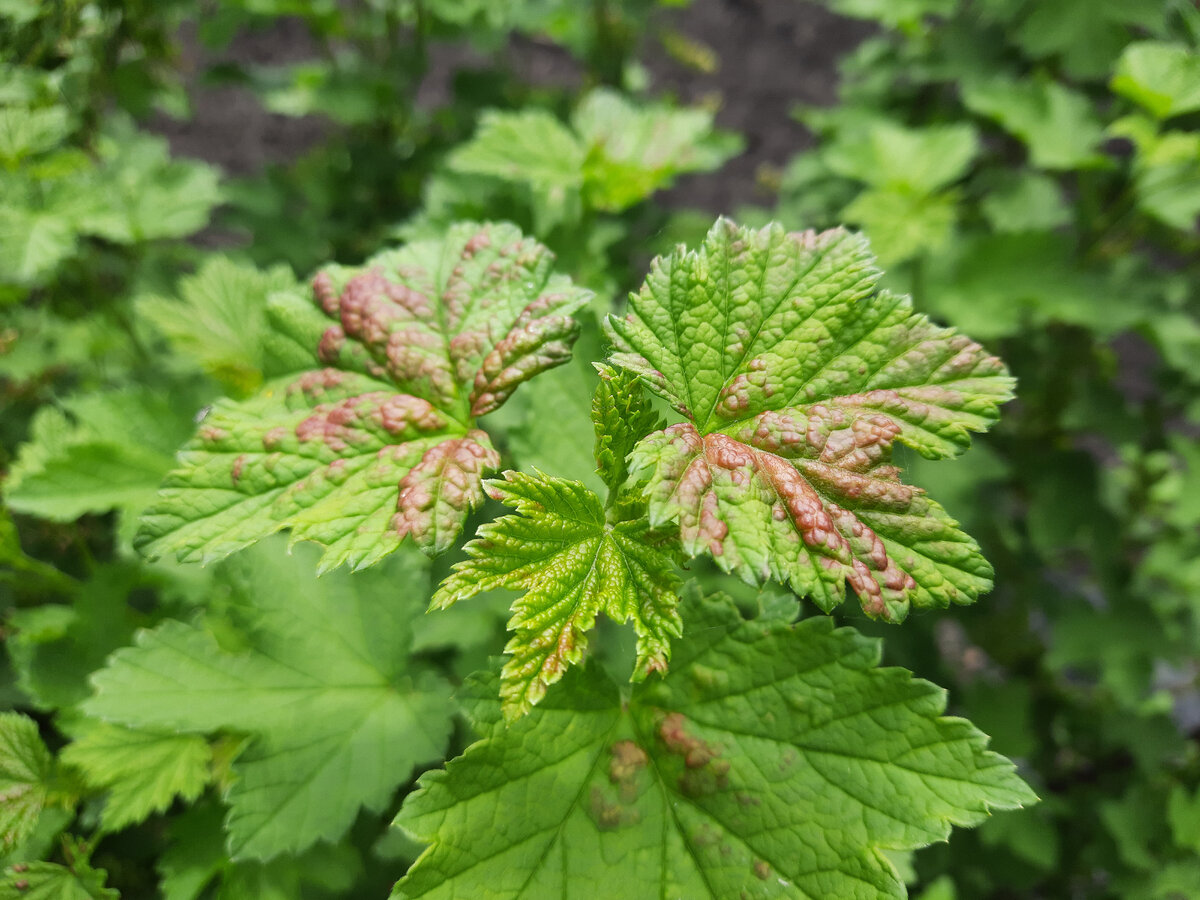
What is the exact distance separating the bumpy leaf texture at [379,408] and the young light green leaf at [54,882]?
430 mm

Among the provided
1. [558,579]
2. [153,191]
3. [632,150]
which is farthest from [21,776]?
[632,150]

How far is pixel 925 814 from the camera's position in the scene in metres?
0.68

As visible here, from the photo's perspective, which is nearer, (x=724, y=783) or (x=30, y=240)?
(x=724, y=783)

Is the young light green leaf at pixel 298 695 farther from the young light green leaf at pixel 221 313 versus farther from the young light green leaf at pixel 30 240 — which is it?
the young light green leaf at pixel 30 240

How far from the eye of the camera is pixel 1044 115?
63.3 inches

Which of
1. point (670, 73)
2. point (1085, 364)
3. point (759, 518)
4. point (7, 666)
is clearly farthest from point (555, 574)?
point (670, 73)

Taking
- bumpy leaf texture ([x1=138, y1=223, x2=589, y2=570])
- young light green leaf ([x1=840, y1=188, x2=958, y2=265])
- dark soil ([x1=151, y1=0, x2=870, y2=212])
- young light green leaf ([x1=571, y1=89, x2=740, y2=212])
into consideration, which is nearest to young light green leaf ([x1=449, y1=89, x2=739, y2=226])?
young light green leaf ([x1=571, y1=89, x2=740, y2=212])

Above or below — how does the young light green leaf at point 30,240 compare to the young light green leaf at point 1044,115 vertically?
below

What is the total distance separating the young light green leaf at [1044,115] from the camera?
61.1 inches

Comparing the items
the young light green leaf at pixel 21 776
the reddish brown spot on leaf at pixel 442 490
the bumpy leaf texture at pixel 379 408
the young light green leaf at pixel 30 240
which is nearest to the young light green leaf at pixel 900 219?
the bumpy leaf texture at pixel 379 408

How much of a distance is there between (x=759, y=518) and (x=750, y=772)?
291 millimetres

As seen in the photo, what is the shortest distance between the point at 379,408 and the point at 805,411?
0.44m

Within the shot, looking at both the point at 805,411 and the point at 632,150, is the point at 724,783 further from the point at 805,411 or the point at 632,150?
the point at 632,150

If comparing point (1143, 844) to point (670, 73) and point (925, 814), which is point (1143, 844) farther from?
point (670, 73)
